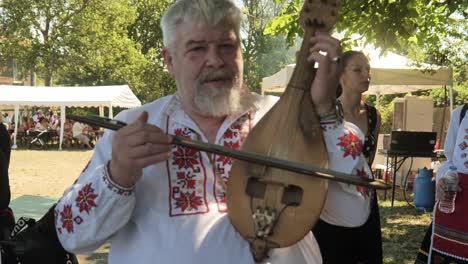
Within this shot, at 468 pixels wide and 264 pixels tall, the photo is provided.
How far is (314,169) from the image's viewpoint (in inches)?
44.7

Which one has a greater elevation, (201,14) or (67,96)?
(67,96)

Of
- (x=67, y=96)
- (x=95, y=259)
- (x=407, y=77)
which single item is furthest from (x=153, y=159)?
(x=67, y=96)

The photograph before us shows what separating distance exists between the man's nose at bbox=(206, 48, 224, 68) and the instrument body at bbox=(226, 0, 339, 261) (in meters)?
0.22

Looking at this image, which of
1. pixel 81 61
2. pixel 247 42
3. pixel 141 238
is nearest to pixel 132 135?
pixel 141 238

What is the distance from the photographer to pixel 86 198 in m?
1.37

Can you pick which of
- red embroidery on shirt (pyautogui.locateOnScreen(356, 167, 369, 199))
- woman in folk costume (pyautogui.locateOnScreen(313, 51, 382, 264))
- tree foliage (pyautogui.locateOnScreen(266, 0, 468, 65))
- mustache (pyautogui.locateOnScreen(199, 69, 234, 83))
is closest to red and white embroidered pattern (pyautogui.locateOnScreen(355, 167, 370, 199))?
red embroidery on shirt (pyautogui.locateOnScreen(356, 167, 369, 199))

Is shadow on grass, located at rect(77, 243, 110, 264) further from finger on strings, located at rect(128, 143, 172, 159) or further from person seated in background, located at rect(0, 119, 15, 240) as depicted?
finger on strings, located at rect(128, 143, 172, 159)

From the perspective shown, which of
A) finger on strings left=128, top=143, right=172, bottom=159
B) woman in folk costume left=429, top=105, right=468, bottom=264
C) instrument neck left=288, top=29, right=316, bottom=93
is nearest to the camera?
finger on strings left=128, top=143, right=172, bottom=159

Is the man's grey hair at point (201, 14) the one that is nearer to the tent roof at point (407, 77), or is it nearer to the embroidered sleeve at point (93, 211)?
the embroidered sleeve at point (93, 211)

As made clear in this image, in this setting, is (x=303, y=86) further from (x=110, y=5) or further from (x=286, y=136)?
(x=110, y=5)

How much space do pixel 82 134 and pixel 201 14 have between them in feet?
64.9

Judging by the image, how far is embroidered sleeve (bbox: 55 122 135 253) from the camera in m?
1.33

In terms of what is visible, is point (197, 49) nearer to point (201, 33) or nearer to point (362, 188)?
point (201, 33)

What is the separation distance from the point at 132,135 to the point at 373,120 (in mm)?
2396
